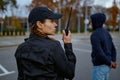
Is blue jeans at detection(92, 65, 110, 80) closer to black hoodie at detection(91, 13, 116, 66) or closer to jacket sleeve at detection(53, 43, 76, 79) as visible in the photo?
black hoodie at detection(91, 13, 116, 66)

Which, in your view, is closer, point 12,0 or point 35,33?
point 35,33

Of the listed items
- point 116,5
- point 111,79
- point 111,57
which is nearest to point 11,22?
point 116,5

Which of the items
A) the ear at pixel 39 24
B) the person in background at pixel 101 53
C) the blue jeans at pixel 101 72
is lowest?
the blue jeans at pixel 101 72

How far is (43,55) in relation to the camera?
3.07m

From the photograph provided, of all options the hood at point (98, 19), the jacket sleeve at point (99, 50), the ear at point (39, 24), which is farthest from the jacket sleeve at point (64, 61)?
the hood at point (98, 19)

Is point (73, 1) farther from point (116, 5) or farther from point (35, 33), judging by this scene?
point (35, 33)

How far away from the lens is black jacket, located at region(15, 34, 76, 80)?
3072 mm

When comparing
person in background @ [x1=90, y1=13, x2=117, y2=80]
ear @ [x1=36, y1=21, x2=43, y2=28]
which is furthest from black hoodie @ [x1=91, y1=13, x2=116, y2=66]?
ear @ [x1=36, y1=21, x2=43, y2=28]

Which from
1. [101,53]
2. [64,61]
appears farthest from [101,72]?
[64,61]

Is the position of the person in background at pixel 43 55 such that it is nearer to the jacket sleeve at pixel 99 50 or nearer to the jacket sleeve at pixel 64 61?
Answer: the jacket sleeve at pixel 64 61

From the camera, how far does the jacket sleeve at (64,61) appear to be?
308 centimetres

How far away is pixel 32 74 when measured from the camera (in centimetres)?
307

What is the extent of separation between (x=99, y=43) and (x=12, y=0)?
42.0 metres

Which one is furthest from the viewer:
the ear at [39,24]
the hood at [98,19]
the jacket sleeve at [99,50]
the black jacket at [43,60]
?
the hood at [98,19]
